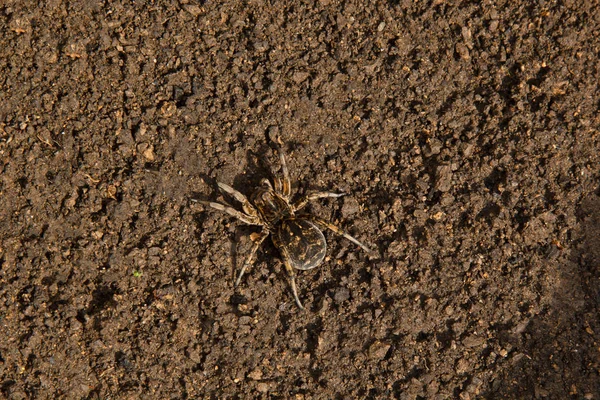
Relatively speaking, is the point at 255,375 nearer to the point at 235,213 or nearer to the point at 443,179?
the point at 235,213

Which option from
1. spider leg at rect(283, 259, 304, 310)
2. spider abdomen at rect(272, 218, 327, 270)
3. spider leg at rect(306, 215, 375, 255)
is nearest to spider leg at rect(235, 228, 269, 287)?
spider abdomen at rect(272, 218, 327, 270)

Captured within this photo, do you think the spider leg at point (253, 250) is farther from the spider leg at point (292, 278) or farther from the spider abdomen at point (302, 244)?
the spider leg at point (292, 278)

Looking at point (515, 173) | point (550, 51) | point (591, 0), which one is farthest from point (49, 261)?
point (591, 0)

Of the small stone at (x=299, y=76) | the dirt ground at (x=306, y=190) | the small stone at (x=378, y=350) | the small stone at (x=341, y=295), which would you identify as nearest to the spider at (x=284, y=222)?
the dirt ground at (x=306, y=190)

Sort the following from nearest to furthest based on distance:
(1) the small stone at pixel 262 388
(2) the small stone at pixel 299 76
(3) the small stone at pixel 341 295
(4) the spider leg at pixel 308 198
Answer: (1) the small stone at pixel 262 388 < (3) the small stone at pixel 341 295 < (4) the spider leg at pixel 308 198 < (2) the small stone at pixel 299 76

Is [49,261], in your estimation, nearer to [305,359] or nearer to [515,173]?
[305,359]

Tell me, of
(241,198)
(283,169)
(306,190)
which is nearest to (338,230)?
(306,190)
